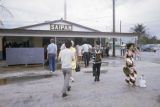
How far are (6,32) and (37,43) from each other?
621cm

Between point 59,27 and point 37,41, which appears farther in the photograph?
point 59,27

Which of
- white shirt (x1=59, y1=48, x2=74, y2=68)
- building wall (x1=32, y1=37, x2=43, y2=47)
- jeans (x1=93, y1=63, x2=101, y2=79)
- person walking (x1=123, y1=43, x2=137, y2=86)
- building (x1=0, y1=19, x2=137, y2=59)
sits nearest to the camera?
white shirt (x1=59, y1=48, x2=74, y2=68)

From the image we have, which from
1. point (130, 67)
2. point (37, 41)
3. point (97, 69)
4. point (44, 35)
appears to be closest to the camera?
point (130, 67)

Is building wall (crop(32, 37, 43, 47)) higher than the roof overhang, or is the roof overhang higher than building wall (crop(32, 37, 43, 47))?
the roof overhang

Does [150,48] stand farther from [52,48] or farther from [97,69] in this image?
[97,69]

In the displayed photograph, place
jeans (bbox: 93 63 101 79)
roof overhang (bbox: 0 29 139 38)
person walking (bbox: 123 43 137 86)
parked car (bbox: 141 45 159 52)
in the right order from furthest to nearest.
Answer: parked car (bbox: 141 45 159 52) < roof overhang (bbox: 0 29 139 38) < jeans (bbox: 93 63 101 79) < person walking (bbox: 123 43 137 86)

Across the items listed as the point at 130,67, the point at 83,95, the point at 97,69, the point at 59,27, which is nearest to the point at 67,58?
the point at 83,95

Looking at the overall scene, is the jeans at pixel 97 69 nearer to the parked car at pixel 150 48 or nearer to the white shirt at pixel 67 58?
the white shirt at pixel 67 58

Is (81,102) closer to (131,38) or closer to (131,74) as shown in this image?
(131,74)

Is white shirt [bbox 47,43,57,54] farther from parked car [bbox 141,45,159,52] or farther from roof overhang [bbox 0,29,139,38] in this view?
parked car [bbox 141,45,159,52]

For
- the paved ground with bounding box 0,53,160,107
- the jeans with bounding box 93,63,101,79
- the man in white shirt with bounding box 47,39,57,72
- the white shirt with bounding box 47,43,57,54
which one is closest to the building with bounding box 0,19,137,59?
the man in white shirt with bounding box 47,39,57,72

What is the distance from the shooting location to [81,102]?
9.41 metres

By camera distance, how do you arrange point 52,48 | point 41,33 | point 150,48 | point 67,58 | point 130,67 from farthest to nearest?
point 150,48 < point 41,33 < point 52,48 < point 130,67 < point 67,58

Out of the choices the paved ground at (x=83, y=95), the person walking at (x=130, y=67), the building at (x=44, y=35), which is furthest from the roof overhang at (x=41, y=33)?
the person walking at (x=130, y=67)
